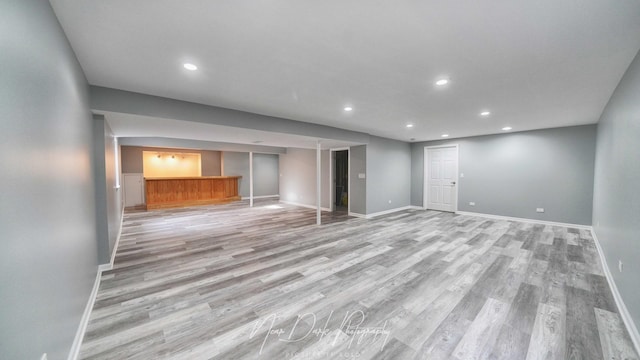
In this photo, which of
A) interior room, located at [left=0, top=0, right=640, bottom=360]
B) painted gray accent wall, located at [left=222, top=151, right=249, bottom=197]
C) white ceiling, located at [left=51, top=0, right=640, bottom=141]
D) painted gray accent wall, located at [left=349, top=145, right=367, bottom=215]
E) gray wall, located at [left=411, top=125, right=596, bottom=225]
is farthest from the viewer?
painted gray accent wall, located at [left=222, top=151, right=249, bottom=197]

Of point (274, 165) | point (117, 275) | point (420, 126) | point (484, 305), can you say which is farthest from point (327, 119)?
point (274, 165)

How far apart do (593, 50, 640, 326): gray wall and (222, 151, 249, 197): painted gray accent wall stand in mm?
10859

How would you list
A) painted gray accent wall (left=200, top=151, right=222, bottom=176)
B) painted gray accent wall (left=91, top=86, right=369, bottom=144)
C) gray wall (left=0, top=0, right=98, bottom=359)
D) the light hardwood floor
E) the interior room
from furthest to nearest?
painted gray accent wall (left=200, top=151, right=222, bottom=176), painted gray accent wall (left=91, top=86, right=369, bottom=144), the light hardwood floor, the interior room, gray wall (left=0, top=0, right=98, bottom=359)

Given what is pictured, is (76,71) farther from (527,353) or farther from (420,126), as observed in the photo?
(420,126)

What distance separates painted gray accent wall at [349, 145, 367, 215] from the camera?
686 centimetres

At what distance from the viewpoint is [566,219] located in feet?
18.6

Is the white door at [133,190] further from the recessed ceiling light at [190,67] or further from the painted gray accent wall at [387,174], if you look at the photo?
the painted gray accent wall at [387,174]

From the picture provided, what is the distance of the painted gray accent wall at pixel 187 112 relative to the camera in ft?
10.1

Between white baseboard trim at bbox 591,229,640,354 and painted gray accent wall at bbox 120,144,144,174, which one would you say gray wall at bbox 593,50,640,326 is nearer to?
white baseboard trim at bbox 591,229,640,354

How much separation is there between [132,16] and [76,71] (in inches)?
45.6

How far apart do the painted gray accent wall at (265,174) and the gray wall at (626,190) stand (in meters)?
10.6

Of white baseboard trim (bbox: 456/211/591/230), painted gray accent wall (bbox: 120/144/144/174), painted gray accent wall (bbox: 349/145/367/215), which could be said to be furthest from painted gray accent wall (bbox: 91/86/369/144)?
painted gray accent wall (bbox: 120/144/144/174)

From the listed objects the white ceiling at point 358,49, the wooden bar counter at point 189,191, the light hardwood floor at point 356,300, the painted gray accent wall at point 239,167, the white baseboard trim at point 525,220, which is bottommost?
the light hardwood floor at point 356,300

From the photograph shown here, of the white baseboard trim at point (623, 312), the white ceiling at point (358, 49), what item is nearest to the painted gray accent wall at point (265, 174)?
the white ceiling at point (358, 49)
